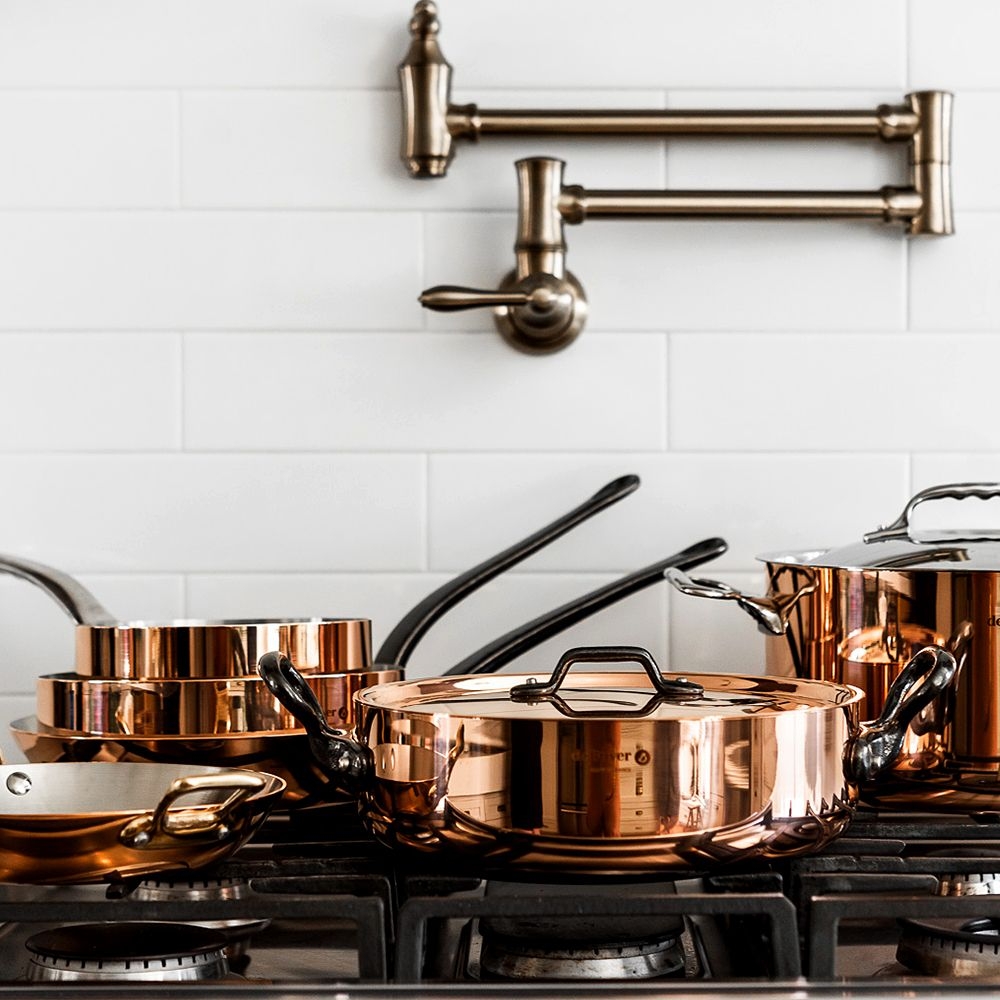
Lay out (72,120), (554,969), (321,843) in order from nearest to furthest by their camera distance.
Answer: (554,969)
(321,843)
(72,120)

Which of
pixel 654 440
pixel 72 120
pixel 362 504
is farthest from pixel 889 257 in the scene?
pixel 72 120

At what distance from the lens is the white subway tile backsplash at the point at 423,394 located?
3.94 ft

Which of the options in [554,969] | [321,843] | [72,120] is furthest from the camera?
[72,120]

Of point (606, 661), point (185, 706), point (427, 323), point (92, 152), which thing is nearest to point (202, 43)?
point (92, 152)

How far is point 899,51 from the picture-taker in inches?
Answer: 47.4

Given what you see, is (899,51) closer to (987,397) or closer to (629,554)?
(987,397)

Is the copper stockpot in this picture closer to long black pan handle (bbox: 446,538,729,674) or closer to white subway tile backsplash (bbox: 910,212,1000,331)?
long black pan handle (bbox: 446,538,729,674)

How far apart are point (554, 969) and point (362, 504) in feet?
1.94

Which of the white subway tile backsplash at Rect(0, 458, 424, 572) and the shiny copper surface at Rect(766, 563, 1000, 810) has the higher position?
the white subway tile backsplash at Rect(0, 458, 424, 572)

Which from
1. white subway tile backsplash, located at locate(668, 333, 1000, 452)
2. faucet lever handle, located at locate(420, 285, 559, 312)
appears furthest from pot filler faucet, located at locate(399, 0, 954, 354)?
white subway tile backsplash, located at locate(668, 333, 1000, 452)

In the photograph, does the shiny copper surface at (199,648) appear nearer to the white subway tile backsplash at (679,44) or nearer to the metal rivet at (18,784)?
the metal rivet at (18,784)

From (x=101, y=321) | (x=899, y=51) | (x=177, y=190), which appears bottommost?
(x=101, y=321)

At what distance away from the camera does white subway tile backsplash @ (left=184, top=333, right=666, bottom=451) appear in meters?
1.20

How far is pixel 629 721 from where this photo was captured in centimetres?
66
